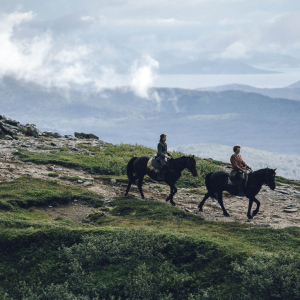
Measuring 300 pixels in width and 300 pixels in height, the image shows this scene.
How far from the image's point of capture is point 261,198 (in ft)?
85.1

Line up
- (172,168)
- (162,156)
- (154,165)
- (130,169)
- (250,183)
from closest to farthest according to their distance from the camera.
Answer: (250,183)
(172,168)
(162,156)
(154,165)
(130,169)

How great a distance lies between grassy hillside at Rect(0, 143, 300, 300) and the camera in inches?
466

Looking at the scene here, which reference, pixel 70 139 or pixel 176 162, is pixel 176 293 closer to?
pixel 176 162

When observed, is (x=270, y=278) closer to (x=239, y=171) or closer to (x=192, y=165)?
(x=239, y=171)

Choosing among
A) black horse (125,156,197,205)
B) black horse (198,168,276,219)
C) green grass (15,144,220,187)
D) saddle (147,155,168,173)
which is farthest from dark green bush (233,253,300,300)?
green grass (15,144,220,187)

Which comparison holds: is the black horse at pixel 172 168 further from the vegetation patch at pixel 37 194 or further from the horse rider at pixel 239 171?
the vegetation patch at pixel 37 194

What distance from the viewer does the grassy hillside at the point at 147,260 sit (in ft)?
38.8

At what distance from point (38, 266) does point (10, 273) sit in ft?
2.99

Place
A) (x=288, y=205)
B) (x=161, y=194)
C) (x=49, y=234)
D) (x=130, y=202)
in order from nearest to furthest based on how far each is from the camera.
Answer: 1. (x=49, y=234)
2. (x=130, y=202)
3. (x=288, y=205)
4. (x=161, y=194)

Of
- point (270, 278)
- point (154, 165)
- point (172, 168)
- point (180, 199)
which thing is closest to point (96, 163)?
point (180, 199)

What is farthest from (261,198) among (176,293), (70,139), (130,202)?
(70,139)

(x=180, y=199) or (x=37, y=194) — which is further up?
(x=180, y=199)

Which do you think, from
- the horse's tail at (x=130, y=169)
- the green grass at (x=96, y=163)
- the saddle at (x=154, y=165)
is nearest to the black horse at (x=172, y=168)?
the saddle at (x=154, y=165)

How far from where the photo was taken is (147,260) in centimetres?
1334
